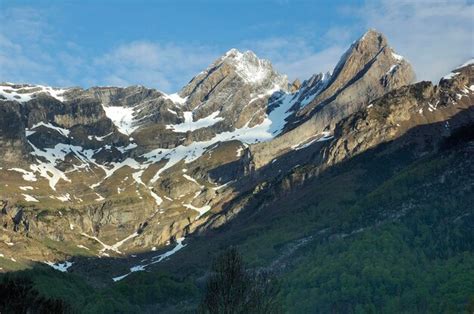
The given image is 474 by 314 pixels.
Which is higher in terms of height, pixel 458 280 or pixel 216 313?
pixel 216 313

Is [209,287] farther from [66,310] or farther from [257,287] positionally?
[66,310]

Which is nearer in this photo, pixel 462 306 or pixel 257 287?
pixel 257 287

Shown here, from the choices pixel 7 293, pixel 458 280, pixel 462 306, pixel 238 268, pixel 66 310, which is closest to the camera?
pixel 7 293

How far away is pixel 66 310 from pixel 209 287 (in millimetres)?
21833

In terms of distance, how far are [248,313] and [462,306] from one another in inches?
4195

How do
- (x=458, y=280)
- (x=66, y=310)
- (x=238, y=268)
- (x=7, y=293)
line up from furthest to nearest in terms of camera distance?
(x=458, y=280) → (x=66, y=310) → (x=238, y=268) → (x=7, y=293)


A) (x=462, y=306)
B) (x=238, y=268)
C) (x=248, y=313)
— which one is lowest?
(x=462, y=306)

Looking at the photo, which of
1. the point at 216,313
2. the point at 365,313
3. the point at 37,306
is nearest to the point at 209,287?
the point at 216,313

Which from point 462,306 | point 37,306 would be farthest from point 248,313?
point 462,306

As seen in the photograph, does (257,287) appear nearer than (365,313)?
Yes

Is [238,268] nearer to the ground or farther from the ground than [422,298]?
farther from the ground

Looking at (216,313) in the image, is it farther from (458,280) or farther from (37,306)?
(458,280)

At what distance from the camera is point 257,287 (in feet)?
300

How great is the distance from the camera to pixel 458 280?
632 feet
